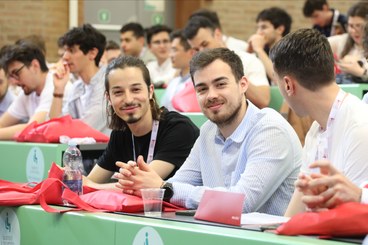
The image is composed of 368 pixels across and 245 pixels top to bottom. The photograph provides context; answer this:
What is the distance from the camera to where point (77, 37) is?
583cm

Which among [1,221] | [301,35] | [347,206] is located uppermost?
[301,35]

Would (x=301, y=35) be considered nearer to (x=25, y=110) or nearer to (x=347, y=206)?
(x=347, y=206)

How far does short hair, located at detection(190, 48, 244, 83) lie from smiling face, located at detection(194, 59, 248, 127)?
0.01 meters

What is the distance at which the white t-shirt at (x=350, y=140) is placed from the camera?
7.92ft

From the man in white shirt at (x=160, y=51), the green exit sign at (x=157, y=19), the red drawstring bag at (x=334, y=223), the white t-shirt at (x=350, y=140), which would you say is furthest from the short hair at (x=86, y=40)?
the green exit sign at (x=157, y=19)

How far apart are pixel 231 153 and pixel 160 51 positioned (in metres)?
5.86

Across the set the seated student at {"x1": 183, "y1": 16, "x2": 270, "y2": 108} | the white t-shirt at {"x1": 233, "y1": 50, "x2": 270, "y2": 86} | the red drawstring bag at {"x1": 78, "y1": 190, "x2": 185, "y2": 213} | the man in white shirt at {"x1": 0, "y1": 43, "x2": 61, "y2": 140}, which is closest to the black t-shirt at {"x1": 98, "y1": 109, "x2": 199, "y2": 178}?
the red drawstring bag at {"x1": 78, "y1": 190, "x2": 185, "y2": 213}

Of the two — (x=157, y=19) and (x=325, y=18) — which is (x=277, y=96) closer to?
(x=325, y=18)

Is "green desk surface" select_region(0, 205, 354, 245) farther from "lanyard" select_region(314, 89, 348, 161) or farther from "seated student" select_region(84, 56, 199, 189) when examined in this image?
"seated student" select_region(84, 56, 199, 189)

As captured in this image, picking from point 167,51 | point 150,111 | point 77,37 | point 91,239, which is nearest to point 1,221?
point 91,239

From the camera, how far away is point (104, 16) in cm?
1019

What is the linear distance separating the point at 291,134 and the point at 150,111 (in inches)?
37.1

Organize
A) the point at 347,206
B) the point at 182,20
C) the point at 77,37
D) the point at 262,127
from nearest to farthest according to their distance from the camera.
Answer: the point at 347,206 < the point at 262,127 < the point at 77,37 < the point at 182,20

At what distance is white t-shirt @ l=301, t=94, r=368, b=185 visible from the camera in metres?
2.41
